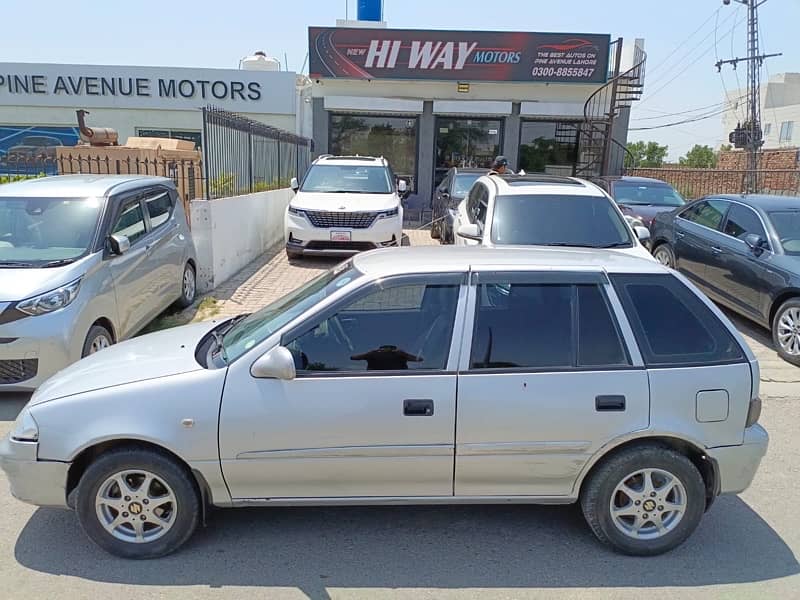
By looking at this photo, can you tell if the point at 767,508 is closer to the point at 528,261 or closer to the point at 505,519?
the point at 505,519

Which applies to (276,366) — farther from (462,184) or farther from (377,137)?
(377,137)

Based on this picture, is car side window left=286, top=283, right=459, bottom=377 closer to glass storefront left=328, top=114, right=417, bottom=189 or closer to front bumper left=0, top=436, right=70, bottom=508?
front bumper left=0, top=436, right=70, bottom=508

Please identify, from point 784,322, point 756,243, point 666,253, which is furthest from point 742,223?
point 666,253

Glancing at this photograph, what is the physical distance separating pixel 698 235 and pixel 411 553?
6.90 meters

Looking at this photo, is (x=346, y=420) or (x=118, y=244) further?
(x=118, y=244)

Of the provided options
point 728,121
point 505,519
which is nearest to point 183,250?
point 505,519

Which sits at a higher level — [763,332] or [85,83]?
[85,83]

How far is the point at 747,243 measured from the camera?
23.2 feet

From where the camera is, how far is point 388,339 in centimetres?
317

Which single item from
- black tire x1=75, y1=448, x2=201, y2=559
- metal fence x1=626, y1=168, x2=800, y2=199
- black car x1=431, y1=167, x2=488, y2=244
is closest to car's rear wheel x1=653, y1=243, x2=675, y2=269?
black car x1=431, y1=167, x2=488, y2=244

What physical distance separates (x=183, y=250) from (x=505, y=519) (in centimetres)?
561

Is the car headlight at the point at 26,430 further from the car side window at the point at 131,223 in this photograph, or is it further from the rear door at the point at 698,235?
the rear door at the point at 698,235

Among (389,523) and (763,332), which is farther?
(763,332)

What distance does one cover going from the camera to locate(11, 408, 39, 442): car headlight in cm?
298
